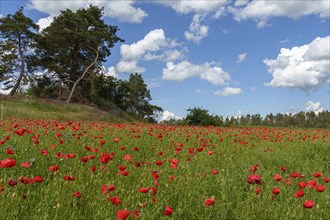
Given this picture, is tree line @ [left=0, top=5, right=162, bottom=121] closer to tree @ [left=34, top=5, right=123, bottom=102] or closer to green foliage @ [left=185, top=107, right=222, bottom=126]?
tree @ [left=34, top=5, right=123, bottom=102]

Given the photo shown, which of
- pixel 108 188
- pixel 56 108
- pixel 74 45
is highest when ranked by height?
pixel 74 45

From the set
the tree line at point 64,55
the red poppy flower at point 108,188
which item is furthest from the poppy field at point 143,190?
the tree line at point 64,55

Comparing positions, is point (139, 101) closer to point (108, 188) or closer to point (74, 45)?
point (74, 45)

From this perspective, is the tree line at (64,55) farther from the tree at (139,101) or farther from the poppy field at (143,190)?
the poppy field at (143,190)

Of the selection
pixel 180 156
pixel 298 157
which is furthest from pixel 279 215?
pixel 298 157

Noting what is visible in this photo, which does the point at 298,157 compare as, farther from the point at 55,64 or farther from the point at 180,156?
the point at 55,64

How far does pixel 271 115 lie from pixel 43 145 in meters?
151

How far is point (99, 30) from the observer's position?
3794cm

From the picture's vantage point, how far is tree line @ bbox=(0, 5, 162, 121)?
116ft

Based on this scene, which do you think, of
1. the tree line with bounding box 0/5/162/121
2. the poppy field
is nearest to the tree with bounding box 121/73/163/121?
the tree line with bounding box 0/5/162/121

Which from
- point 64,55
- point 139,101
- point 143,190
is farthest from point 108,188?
point 139,101

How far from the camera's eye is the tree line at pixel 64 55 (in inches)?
1387

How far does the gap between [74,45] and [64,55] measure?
223 centimetres

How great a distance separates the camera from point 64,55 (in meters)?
37.6
